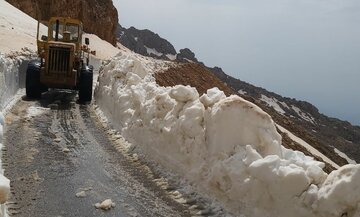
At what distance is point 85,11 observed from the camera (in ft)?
206

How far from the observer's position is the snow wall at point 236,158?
17.5 ft

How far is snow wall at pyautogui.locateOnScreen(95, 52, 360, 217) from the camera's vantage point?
17.5ft

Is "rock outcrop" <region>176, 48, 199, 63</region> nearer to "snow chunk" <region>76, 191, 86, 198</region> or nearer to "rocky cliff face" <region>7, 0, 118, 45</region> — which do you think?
"rocky cliff face" <region>7, 0, 118, 45</region>

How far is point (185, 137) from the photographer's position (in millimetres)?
7566

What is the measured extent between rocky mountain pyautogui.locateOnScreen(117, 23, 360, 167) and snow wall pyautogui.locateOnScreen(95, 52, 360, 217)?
1751 cm

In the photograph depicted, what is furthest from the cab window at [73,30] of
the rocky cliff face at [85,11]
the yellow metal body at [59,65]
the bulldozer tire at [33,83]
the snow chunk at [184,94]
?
the rocky cliff face at [85,11]

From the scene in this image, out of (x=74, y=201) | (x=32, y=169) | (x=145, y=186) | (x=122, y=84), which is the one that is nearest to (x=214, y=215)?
(x=145, y=186)

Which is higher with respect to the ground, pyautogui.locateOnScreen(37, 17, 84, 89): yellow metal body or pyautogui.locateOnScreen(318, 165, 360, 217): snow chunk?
pyautogui.locateOnScreen(37, 17, 84, 89): yellow metal body

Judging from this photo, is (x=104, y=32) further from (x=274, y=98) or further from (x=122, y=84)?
(x=122, y=84)

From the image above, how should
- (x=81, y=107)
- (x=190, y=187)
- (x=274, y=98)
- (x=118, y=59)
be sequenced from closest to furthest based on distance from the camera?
(x=190, y=187)
(x=81, y=107)
(x=118, y=59)
(x=274, y=98)

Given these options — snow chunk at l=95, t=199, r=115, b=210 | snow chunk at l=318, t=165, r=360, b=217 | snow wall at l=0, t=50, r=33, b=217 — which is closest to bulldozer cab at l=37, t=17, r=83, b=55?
snow wall at l=0, t=50, r=33, b=217

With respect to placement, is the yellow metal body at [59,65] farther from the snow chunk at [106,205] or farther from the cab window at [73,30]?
the snow chunk at [106,205]

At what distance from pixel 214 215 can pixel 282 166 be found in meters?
1.18

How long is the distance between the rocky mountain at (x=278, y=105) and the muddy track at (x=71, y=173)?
1581cm
